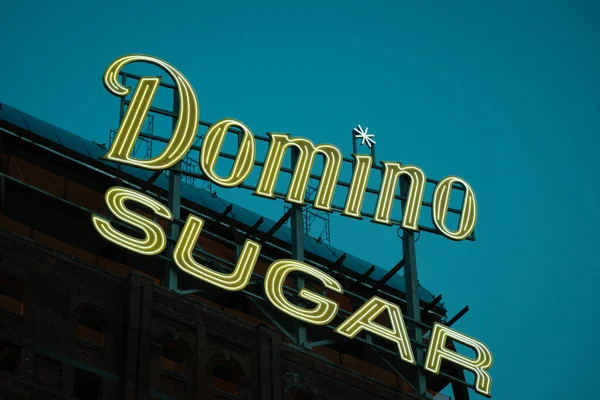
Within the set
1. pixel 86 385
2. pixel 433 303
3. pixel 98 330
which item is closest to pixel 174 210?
pixel 98 330

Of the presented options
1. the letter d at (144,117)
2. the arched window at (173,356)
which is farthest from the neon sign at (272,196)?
the arched window at (173,356)

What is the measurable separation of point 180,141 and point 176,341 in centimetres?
955

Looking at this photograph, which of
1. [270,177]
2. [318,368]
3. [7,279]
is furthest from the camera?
[270,177]

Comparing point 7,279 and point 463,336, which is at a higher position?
point 463,336

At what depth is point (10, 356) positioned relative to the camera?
4666cm

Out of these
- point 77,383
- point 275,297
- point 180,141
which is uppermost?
point 180,141

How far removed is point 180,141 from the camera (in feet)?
186

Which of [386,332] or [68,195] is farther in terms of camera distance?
[68,195]

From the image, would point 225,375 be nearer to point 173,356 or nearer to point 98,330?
point 173,356

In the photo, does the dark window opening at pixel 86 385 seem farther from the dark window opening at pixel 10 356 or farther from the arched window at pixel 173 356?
the arched window at pixel 173 356

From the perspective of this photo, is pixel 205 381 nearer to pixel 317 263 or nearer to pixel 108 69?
pixel 108 69

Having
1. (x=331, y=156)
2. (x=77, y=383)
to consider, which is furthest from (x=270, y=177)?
(x=77, y=383)

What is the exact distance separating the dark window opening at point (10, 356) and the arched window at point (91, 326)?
3099mm

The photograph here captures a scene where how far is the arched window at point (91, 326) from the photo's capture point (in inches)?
1937
